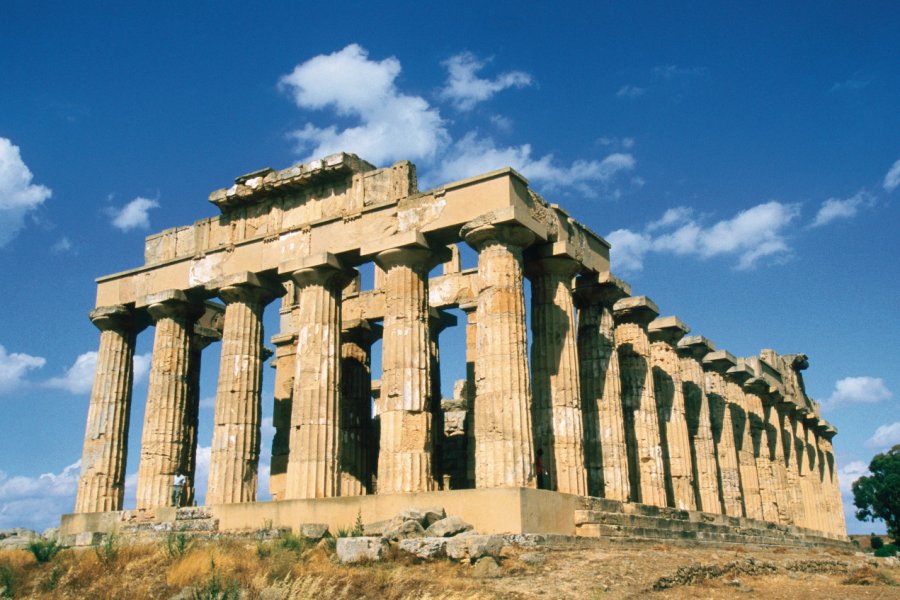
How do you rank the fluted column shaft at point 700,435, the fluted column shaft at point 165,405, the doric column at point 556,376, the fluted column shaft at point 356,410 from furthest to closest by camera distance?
the fluted column shaft at point 700,435
the fluted column shaft at point 356,410
the fluted column shaft at point 165,405
the doric column at point 556,376

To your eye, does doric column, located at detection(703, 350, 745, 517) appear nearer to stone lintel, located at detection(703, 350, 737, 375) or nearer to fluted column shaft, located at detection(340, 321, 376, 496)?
stone lintel, located at detection(703, 350, 737, 375)

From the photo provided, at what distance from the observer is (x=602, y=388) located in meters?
24.7

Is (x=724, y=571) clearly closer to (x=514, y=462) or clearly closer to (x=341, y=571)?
(x=514, y=462)

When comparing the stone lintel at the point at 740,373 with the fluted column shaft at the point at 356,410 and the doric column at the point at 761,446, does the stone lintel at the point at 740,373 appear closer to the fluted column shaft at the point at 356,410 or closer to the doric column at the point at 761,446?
the doric column at the point at 761,446

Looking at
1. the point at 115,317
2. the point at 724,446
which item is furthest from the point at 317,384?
the point at 724,446

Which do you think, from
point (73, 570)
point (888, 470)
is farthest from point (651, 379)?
point (888, 470)

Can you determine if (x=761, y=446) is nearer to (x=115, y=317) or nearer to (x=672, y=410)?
(x=672, y=410)

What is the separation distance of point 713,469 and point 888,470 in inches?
1847

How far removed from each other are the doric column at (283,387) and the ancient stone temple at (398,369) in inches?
2.9

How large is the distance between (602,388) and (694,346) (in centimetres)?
951

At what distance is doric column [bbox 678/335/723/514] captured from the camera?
30688 mm

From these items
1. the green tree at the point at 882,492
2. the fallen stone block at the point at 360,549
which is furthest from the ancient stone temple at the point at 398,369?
the green tree at the point at 882,492

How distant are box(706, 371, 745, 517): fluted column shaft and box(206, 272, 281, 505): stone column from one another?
17645 mm

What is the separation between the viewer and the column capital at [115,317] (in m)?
27.5
